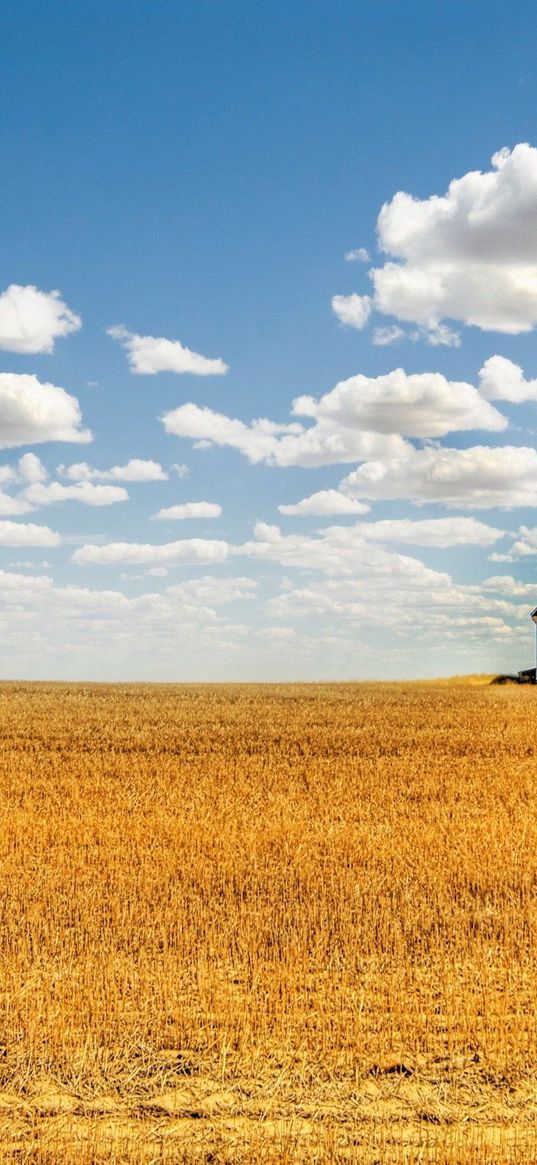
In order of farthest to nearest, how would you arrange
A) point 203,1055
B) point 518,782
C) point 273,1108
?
point 518,782 < point 203,1055 < point 273,1108

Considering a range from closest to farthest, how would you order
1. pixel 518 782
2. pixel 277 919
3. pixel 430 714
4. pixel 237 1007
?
pixel 237 1007 → pixel 277 919 → pixel 518 782 → pixel 430 714

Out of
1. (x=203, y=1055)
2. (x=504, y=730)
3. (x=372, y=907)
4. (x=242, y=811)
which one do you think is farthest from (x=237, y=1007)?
(x=504, y=730)

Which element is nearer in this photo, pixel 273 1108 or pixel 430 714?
pixel 273 1108

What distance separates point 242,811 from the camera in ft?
70.8

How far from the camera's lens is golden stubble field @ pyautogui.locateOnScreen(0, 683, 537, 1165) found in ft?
25.1

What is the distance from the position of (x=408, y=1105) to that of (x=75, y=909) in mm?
6856

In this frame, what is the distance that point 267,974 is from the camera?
11.1 metres

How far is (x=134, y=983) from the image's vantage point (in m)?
10.7

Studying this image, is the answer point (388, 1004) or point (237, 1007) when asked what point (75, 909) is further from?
point (388, 1004)

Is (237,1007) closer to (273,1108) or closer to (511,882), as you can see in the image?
(273,1108)

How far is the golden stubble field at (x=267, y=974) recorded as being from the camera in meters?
7.64

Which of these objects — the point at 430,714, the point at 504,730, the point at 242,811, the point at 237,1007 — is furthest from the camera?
the point at 430,714

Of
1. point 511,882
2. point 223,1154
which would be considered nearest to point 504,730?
point 511,882

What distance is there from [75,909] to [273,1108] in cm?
640
